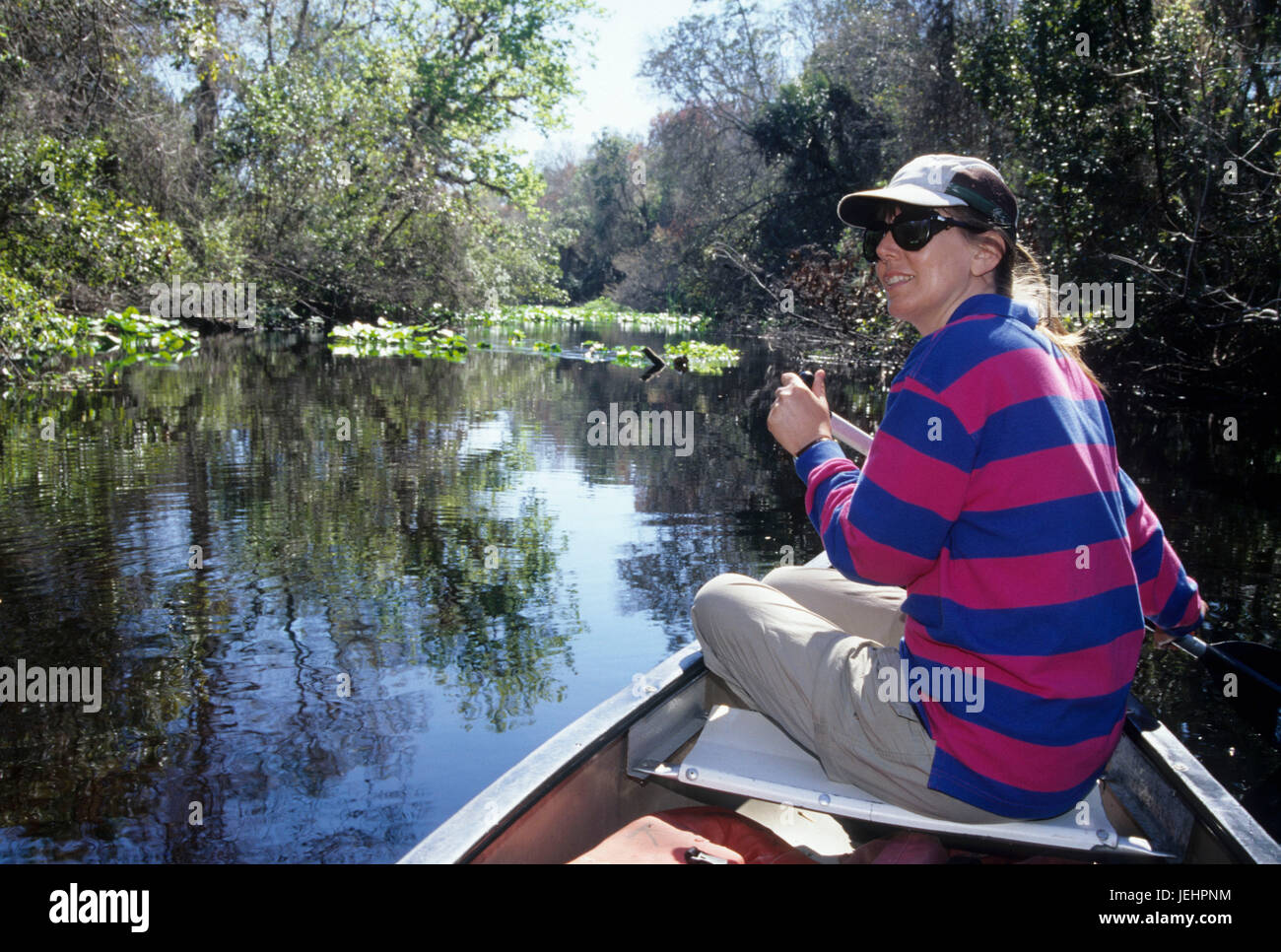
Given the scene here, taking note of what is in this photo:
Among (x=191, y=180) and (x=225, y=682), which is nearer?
(x=225, y=682)

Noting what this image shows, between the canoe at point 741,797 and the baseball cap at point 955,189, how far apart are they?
4.03 feet

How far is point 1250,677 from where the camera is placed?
3.49 meters

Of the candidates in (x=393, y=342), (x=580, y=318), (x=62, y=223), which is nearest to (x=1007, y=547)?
(x=62, y=223)

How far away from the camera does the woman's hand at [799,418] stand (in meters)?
2.50

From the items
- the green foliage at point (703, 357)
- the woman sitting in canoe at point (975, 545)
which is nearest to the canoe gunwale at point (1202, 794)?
the woman sitting in canoe at point (975, 545)

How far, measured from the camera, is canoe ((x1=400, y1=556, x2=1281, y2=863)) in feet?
7.05

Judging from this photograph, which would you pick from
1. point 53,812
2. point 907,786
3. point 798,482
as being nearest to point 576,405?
point 798,482

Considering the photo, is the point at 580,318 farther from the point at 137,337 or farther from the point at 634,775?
the point at 634,775

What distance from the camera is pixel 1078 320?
1301 centimetres

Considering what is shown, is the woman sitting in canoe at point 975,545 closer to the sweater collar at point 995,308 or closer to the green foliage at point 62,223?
the sweater collar at point 995,308

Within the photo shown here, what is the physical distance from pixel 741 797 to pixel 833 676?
16.3 inches
